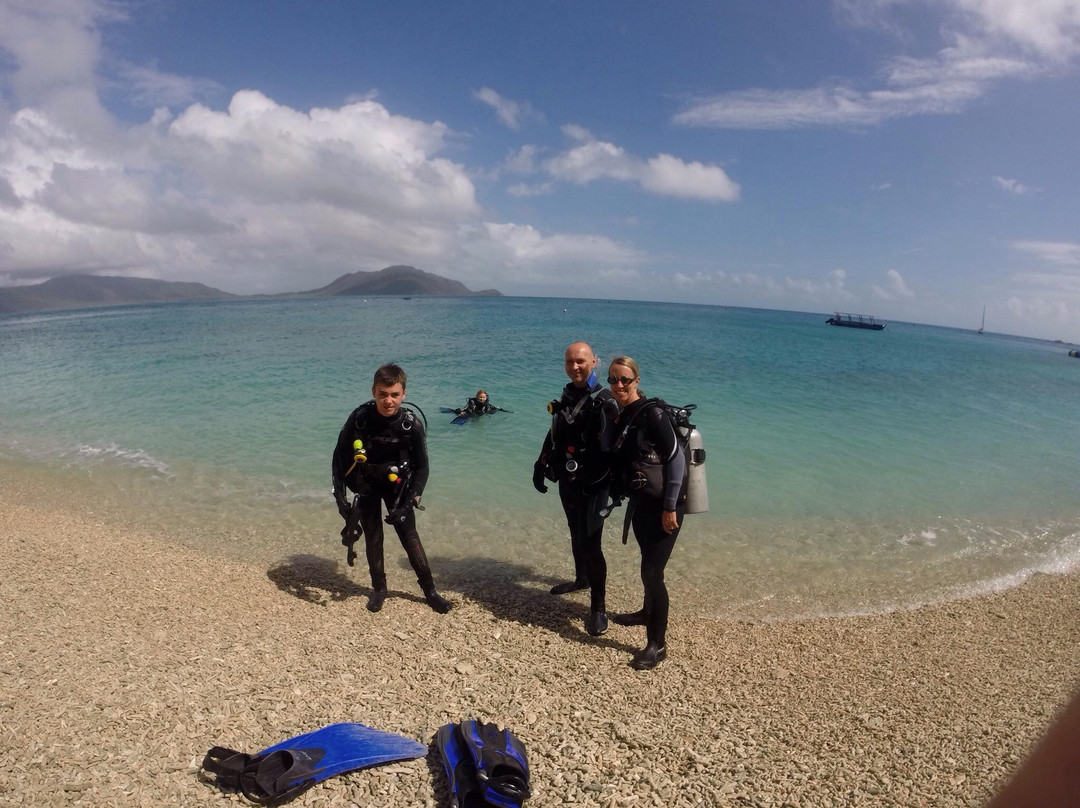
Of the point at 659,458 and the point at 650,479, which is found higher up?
the point at 659,458

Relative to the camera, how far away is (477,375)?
79.1 feet

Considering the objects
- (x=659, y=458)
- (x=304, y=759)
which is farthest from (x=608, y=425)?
(x=304, y=759)

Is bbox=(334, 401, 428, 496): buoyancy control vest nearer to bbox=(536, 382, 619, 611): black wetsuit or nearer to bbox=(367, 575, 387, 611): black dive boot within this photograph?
bbox=(367, 575, 387, 611): black dive boot

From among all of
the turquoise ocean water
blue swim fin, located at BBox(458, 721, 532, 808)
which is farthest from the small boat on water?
blue swim fin, located at BBox(458, 721, 532, 808)

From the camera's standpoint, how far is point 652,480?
14.8ft

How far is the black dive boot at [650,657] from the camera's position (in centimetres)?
477

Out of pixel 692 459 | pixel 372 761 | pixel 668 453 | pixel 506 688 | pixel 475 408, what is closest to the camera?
pixel 372 761

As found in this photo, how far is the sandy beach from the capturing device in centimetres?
334

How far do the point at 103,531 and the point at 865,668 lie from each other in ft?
30.1

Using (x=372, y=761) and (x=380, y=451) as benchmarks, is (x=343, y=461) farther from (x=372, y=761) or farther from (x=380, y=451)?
(x=372, y=761)

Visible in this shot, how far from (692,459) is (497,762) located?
2638 mm

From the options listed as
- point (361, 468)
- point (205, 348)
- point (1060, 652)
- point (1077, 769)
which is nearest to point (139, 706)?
point (361, 468)

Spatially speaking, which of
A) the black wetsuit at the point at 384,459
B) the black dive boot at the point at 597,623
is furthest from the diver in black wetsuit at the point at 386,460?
the black dive boot at the point at 597,623

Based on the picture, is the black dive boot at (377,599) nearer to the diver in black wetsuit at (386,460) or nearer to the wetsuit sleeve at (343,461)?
the diver in black wetsuit at (386,460)
